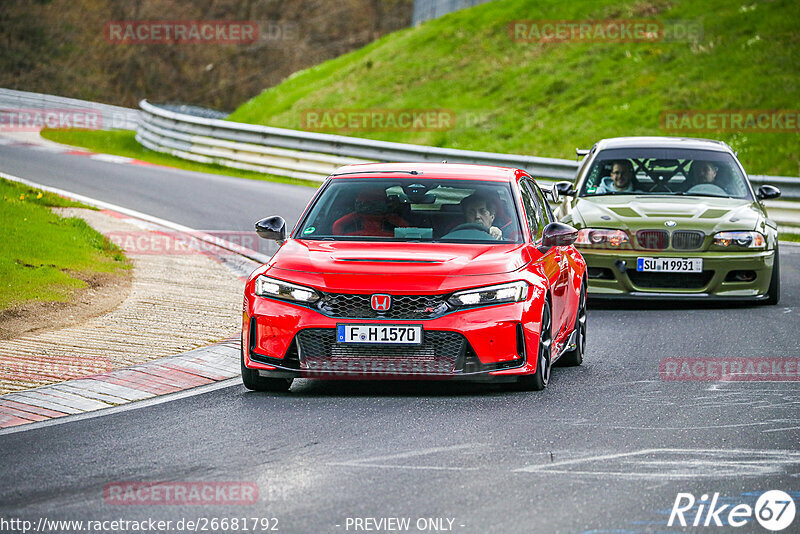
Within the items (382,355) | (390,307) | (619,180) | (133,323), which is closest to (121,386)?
(382,355)

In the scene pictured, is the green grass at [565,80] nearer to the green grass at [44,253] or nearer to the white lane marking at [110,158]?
the white lane marking at [110,158]

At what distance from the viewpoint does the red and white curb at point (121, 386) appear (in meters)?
7.74

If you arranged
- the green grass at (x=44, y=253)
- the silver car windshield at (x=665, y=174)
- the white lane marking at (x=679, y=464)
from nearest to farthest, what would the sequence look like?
the white lane marking at (x=679, y=464), the green grass at (x=44, y=253), the silver car windshield at (x=665, y=174)

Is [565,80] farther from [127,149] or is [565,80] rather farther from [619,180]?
[619,180]

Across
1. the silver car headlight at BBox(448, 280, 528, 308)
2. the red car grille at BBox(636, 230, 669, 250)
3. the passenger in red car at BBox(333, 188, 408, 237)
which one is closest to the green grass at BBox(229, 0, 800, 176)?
the red car grille at BBox(636, 230, 669, 250)

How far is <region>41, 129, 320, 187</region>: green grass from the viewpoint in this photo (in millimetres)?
26875

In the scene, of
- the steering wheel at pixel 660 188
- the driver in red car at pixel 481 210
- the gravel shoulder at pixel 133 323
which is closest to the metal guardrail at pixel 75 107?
the gravel shoulder at pixel 133 323

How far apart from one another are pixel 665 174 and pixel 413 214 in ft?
18.8

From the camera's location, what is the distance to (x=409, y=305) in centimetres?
794

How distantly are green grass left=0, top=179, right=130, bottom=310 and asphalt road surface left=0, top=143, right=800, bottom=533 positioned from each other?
12.5ft

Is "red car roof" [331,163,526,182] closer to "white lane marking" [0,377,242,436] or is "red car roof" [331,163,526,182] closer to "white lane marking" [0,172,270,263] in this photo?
"white lane marking" [0,377,242,436]

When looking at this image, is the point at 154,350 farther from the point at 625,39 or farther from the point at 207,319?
the point at 625,39

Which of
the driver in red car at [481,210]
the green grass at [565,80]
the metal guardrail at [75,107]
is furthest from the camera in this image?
the metal guardrail at [75,107]

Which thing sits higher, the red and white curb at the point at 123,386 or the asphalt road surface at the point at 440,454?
the asphalt road surface at the point at 440,454
